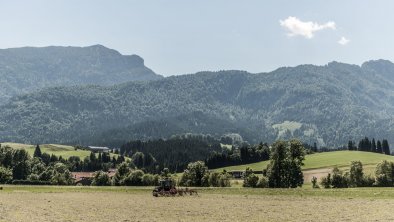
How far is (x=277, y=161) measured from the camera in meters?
127

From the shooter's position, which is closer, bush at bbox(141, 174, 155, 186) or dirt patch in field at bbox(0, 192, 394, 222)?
dirt patch in field at bbox(0, 192, 394, 222)

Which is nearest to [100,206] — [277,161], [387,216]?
[387,216]

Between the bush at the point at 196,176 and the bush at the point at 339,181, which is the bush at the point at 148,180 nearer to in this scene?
the bush at the point at 196,176

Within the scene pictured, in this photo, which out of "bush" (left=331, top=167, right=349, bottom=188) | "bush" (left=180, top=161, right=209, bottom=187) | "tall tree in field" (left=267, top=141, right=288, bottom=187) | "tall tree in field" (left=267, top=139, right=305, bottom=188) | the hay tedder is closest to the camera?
the hay tedder

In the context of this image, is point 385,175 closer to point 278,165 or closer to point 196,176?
point 278,165

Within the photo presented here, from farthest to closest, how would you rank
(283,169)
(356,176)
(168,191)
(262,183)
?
1. (356,176)
2. (262,183)
3. (283,169)
4. (168,191)

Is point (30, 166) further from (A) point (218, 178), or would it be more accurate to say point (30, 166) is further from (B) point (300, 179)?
(B) point (300, 179)

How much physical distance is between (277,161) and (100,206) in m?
73.1

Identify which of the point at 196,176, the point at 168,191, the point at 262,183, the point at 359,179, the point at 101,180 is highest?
the point at 196,176

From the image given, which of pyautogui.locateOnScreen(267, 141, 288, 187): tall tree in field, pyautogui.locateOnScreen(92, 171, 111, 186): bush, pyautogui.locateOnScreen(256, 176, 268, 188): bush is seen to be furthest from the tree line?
pyautogui.locateOnScreen(92, 171, 111, 186): bush

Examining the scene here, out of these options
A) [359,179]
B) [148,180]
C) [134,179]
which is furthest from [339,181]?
[134,179]

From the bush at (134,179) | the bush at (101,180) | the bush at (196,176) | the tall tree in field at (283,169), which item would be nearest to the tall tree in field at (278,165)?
the tall tree in field at (283,169)

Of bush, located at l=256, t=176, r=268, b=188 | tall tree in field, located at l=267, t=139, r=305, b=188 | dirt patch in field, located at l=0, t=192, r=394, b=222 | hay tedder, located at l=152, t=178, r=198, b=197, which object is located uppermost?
tall tree in field, located at l=267, t=139, r=305, b=188

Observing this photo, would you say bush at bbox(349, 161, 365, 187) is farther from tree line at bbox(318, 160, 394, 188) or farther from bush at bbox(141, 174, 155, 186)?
bush at bbox(141, 174, 155, 186)
